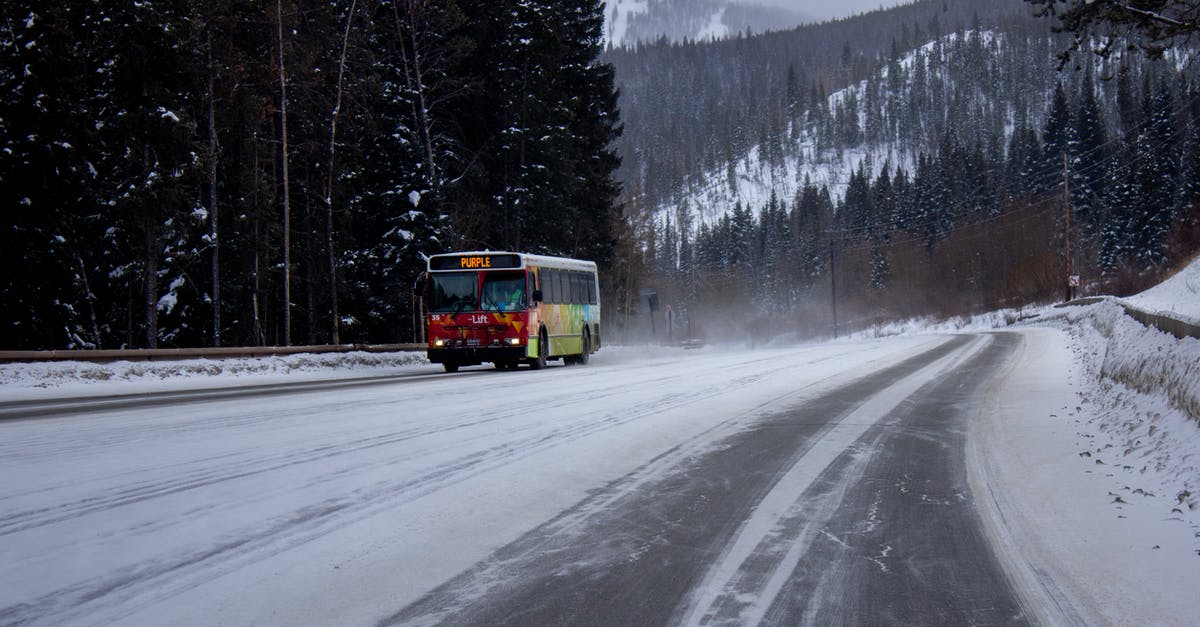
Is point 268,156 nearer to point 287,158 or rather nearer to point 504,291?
point 287,158

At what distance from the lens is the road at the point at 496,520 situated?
4199mm

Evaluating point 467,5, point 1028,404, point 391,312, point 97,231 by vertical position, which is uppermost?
point 467,5

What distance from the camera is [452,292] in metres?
24.7

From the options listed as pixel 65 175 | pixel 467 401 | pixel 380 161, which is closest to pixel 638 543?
pixel 467 401

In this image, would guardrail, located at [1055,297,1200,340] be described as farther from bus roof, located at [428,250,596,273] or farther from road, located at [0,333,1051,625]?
bus roof, located at [428,250,596,273]

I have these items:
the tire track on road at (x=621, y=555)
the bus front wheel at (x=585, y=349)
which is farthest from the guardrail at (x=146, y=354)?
the tire track on road at (x=621, y=555)

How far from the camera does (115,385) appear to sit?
2023 centimetres

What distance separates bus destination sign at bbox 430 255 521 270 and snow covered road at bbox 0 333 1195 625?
13.5 meters

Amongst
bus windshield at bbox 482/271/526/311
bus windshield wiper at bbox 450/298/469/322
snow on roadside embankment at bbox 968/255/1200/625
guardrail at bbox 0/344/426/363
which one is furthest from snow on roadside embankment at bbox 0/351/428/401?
snow on roadside embankment at bbox 968/255/1200/625

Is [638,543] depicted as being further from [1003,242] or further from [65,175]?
[1003,242]

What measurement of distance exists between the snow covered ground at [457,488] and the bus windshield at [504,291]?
977cm

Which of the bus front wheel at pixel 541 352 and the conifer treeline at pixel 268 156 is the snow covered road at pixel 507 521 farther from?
the conifer treeline at pixel 268 156

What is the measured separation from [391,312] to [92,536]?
35353 millimetres

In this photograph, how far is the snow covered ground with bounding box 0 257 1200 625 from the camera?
4391 mm
